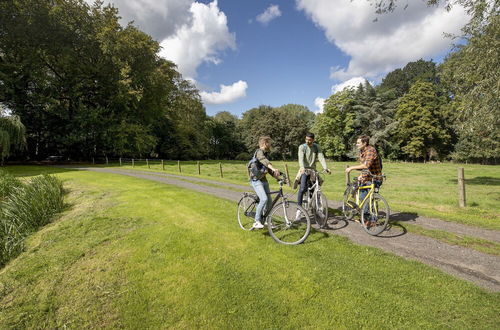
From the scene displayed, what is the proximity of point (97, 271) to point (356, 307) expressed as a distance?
4141 mm

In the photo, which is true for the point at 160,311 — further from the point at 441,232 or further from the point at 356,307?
the point at 441,232

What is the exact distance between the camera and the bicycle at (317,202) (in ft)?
17.7

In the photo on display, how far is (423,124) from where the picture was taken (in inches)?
1464

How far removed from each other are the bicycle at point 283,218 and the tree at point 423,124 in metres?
41.9

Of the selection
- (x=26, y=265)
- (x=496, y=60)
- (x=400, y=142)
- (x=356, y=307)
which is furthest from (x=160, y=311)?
(x=400, y=142)

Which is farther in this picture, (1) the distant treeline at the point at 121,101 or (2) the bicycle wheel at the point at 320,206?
(1) the distant treeline at the point at 121,101

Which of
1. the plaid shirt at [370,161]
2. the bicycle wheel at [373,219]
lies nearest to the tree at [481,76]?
the plaid shirt at [370,161]

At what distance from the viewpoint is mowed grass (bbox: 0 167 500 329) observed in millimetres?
2738

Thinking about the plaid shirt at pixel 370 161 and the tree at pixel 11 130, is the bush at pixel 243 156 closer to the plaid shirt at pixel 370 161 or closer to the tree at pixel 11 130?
the tree at pixel 11 130

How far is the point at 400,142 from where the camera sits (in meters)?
40.1

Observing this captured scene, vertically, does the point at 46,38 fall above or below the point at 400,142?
above

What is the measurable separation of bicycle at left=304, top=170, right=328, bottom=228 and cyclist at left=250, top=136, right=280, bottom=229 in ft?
3.97

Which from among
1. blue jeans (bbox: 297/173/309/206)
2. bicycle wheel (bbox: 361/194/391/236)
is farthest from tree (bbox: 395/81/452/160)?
blue jeans (bbox: 297/173/309/206)

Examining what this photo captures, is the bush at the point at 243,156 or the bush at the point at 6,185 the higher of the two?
the bush at the point at 243,156
